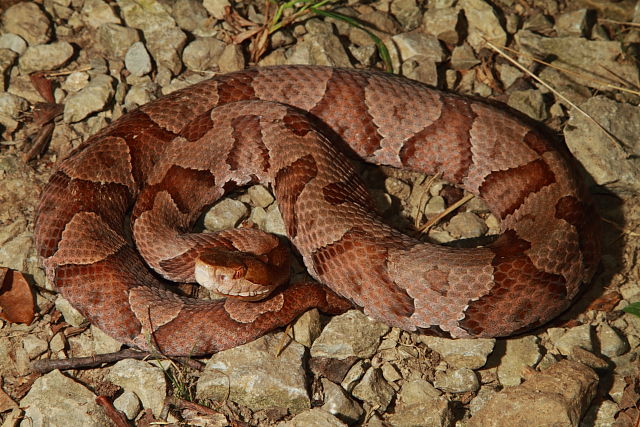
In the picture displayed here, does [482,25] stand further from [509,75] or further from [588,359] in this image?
[588,359]

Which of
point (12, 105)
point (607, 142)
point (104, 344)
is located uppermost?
point (607, 142)

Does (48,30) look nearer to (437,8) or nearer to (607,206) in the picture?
(437,8)

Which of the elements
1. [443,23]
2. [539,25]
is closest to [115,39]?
[443,23]

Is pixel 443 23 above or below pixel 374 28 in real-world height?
above

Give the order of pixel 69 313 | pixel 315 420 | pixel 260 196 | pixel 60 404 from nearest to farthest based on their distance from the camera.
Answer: pixel 315 420, pixel 60 404, pixel 69 313, pixel 260 196

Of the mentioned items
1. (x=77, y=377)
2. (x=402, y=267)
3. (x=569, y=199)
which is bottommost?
(x=77, y=377)

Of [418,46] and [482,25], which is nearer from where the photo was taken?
[418,46]

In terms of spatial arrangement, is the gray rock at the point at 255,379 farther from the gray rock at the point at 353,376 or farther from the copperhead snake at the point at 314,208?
the gray rock at the point at 353,376

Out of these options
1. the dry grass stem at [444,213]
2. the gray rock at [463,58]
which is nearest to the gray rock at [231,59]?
the gray rock at [463,58]

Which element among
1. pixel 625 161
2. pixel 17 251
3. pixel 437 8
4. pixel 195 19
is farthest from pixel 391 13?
pixel 17 251
